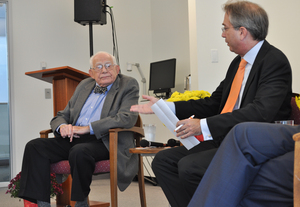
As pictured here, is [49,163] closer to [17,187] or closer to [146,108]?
[17,187]

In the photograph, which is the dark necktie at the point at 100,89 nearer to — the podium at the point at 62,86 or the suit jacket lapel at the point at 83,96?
the suit jacket lapel at the point at 83,96

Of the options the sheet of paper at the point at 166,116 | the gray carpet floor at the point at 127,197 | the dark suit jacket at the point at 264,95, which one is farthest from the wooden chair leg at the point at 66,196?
the dark suit jacket at the point at 264,95

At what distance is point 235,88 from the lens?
6.04 ft

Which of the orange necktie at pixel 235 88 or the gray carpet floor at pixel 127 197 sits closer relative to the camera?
the orange necktie at pixel 235 88

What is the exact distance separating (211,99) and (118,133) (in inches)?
A: 32.1

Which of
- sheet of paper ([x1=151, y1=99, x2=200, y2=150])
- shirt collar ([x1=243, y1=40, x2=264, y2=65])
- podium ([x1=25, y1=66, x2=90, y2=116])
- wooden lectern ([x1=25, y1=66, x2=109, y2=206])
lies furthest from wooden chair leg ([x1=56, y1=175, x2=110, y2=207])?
shirt collar ([x1=243, y1=40, x2=264, y2=65])

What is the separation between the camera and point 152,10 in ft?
17.4

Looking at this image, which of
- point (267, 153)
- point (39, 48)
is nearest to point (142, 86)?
point (39, 48)

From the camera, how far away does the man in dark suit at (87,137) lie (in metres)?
2.25

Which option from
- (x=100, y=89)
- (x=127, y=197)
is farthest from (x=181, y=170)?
(x=127, y=197)

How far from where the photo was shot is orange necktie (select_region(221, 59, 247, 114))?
1.81 meters

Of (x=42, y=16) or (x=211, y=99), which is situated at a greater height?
(x=42, y=16)

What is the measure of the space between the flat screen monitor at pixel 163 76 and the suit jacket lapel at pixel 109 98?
1760mm

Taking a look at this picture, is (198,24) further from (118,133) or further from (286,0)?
(118,133)
